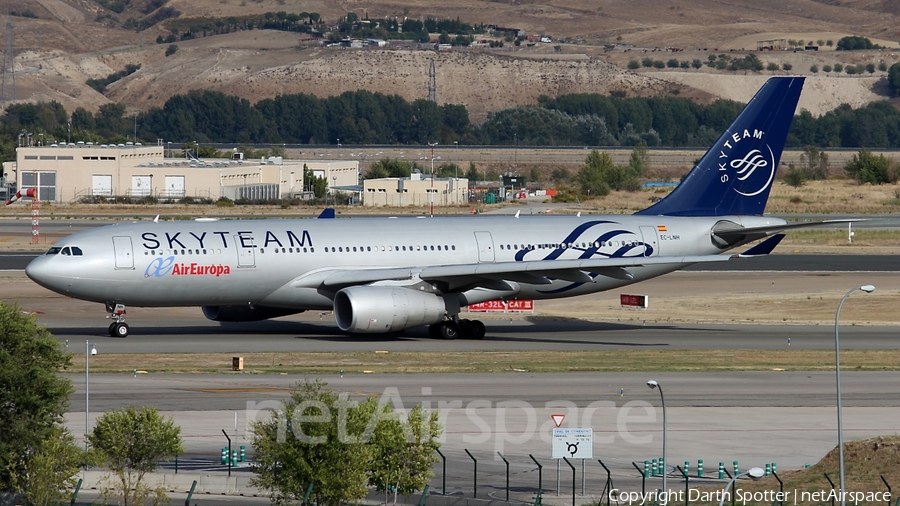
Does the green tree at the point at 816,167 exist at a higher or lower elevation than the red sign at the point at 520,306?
higher

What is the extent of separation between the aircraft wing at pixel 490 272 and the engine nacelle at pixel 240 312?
3.29 m

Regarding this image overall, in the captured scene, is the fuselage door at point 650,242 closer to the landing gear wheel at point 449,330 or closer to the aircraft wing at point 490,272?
the aircraft wing at point 490,272

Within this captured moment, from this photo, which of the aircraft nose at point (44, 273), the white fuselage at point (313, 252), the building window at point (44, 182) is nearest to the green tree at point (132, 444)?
the white fuselage at point (313, 252)

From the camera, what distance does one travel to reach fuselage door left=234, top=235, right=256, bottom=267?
47.8 metres

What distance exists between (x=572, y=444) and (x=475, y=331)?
952 inches

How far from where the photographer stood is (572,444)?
26828 mm

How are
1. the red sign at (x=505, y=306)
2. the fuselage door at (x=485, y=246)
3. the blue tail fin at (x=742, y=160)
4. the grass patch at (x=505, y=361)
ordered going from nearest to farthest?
the grass patch at (x=505, y=361) < the fuselage door at (x=485, y=246) < the blue tail fin at (x=742, y=160) < the red sign at (x=505, y=306)

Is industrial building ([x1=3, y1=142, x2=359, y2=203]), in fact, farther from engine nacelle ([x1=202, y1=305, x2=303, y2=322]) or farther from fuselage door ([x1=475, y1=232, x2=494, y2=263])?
fuselage door ([x1=475, y1=232, x2=494, y2=263])

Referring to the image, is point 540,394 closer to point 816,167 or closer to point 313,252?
point 313,252

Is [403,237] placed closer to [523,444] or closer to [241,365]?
[241,365]

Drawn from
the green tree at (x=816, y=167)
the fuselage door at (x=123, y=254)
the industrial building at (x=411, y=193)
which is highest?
the green tree at (x=816, y=167)

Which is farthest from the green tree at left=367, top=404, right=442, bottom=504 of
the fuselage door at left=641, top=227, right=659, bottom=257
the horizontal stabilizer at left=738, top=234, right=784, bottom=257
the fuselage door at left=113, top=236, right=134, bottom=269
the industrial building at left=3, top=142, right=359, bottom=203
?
the industrial building at left=3, top=142, right=359, bottom=203

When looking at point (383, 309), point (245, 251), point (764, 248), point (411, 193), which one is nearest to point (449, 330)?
point (383, 309)

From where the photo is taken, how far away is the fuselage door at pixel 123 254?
152 ft
